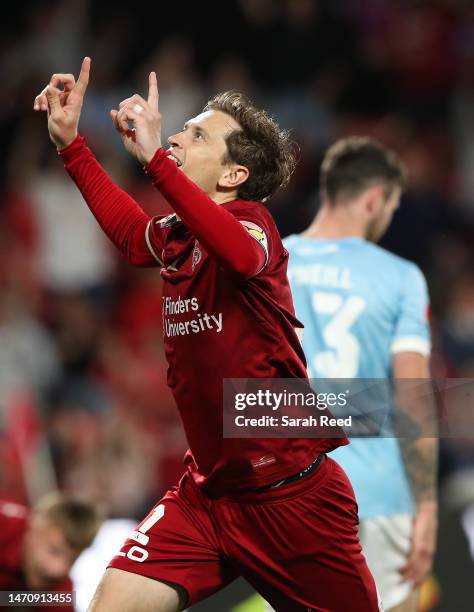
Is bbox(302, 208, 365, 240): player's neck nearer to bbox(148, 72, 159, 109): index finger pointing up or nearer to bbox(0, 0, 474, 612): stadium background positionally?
bbox(148, 72, 159, 109): index finger pointing up

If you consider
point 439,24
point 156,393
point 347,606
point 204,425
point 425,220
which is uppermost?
point 439,24

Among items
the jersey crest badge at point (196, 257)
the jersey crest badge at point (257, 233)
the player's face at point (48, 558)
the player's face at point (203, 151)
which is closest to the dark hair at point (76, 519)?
the player's face at point (48, 558)

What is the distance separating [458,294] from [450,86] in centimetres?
254

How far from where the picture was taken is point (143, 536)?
349 centimetres

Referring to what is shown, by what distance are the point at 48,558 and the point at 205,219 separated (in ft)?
6.37

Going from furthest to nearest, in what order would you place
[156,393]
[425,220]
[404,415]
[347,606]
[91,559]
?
[425,220] < [156,393] < [91,559] < [404,415] < [347,606]

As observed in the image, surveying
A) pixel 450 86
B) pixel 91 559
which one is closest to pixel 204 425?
pixel 91 559

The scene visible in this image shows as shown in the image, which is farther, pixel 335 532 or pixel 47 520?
pixel 47 520

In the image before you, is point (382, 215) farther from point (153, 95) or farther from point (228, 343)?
point (153, 95)

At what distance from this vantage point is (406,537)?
4.46 metres

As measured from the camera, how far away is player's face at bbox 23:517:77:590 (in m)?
4.43

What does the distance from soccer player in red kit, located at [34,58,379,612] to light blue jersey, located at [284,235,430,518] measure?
2.90 feet

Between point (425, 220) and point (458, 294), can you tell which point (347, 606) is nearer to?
point (458, 294)

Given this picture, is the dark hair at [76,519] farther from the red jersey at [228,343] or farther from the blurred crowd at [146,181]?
the blurred crowd at [146,181]
